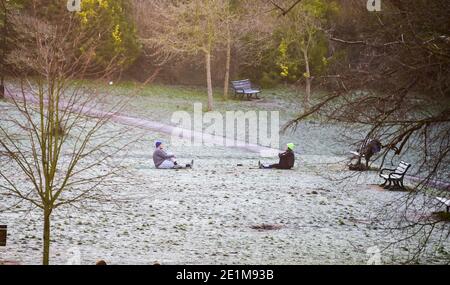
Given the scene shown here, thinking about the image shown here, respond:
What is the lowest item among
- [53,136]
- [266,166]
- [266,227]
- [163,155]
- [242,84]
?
[266,227]

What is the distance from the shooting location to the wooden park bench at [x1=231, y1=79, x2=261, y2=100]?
110 ft

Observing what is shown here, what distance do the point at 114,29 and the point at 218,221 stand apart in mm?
21432

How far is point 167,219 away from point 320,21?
1815cm

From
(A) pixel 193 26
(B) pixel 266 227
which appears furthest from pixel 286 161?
(A) pixel 193 26

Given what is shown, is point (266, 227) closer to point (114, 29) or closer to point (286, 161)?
point (286, 161)

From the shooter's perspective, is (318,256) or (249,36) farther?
(249,36)

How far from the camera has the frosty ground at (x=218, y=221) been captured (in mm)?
11469

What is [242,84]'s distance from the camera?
34.5 m

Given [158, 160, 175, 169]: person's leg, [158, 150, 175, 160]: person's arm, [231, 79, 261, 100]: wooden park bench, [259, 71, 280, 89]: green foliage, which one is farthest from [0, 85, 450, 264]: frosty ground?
[259, 71, 280, 89]: green foliage

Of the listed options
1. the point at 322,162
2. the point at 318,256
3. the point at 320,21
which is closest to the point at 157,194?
the point at 318,256

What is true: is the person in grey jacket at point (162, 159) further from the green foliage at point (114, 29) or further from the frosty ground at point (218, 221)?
the green foliage at point (114, 29)

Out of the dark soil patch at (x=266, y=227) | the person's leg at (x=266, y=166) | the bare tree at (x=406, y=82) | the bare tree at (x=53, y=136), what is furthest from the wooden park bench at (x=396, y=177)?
the bare tree at (x=53, y=136)
